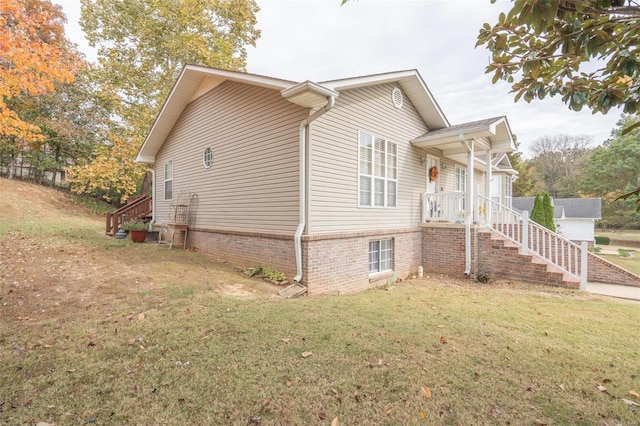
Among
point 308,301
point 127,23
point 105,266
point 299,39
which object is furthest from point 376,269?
point 127,23

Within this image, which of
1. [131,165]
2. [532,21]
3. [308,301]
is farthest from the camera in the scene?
[131,165]

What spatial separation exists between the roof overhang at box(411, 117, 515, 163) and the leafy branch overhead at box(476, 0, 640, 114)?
4.79 m

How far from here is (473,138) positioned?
8.80 metres

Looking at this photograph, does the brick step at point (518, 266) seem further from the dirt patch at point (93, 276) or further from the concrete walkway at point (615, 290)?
the dirt patch at point (93, 276)

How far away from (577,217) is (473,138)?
21938 mm

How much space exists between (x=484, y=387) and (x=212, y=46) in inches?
731

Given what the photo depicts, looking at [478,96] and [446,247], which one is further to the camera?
[478,96]

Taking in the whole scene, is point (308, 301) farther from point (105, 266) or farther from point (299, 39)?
point (299, 39)

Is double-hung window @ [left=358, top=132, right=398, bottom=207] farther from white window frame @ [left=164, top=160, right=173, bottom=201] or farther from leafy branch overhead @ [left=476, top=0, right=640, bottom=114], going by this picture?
white window frame @ [left=164, top=160, right=173, bottom=201]

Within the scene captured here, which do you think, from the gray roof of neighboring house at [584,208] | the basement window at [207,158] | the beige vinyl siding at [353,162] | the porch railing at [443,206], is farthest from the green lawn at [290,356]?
the gray roof of neighboring house at [584,208]

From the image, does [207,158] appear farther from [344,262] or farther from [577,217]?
[577,217]

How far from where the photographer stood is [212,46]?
53.2ft

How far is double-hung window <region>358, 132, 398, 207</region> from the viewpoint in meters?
7.84

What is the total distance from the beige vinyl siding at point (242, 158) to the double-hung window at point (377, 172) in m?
1.99
